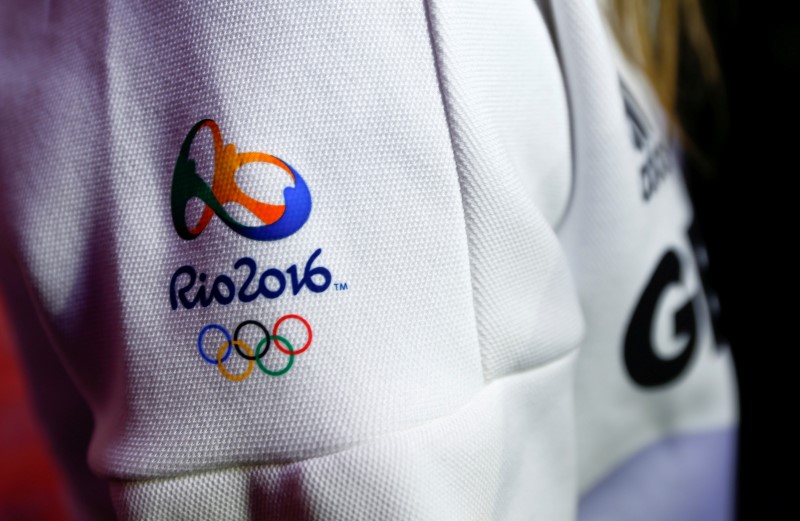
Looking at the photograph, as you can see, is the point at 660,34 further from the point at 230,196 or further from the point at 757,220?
the point at 230,196

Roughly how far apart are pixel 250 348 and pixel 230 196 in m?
0.07

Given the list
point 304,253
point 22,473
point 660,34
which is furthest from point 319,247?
point 22,473

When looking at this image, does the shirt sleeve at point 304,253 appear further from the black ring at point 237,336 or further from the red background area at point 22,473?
the red background area at point 22,473

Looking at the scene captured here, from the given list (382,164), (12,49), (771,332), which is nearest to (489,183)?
(382,164)

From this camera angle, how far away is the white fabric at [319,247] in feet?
1.07

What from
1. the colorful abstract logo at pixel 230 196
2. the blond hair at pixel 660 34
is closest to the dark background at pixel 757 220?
the blond hair at pixel 660 34

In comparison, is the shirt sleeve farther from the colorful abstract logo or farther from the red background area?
the red background area

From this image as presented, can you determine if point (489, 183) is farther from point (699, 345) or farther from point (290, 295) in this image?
point (699, 345)

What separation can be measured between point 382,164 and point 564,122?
0.51ft

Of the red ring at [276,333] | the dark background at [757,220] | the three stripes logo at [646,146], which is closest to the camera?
the red ring at [276,333]

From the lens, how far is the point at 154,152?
0.35 meters

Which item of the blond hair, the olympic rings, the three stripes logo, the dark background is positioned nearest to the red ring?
the olympic rings

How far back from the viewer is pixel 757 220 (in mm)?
756

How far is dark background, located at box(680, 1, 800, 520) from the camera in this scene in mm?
739
